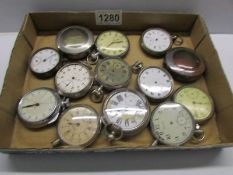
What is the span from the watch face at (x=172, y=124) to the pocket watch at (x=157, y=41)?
28 cm

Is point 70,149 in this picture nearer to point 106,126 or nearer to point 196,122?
point 106,126

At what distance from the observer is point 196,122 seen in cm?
109

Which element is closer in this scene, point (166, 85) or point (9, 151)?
point (9, 151)

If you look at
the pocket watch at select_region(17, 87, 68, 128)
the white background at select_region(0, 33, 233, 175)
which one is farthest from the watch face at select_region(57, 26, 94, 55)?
the white background at select_region(0, 33, 233, 175)

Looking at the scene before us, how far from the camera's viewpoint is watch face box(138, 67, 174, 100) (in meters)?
1.15

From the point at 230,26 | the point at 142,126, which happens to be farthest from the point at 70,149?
the point at 230,26

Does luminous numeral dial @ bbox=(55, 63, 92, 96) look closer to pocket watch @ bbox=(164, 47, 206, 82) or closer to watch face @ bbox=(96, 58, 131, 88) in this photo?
watch face @ bbox=(96, 58, 131, 88)

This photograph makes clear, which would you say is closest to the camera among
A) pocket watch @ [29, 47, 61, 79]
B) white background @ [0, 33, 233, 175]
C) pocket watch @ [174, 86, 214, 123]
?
white background @ [0, 33, 233, 175]

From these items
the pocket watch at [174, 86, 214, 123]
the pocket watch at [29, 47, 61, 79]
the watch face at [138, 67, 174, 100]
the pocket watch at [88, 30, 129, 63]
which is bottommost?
the pocket watch at [174, 86, 214, 123]

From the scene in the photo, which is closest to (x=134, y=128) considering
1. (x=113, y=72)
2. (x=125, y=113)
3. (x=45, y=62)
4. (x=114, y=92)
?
(x=125, y=113)

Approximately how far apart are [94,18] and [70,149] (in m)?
0.65

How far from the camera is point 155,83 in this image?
1.18m

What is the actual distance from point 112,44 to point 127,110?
1.18 ft

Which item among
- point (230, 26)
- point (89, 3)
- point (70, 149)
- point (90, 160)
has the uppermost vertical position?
point (89, 3)
